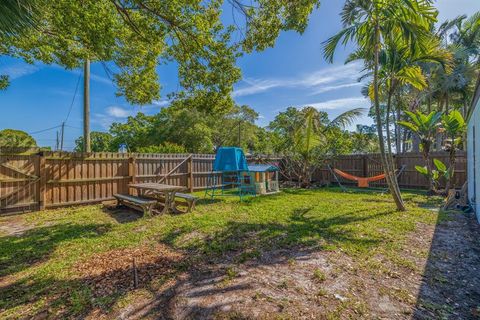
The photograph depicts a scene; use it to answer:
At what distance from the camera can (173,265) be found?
3.06 meters

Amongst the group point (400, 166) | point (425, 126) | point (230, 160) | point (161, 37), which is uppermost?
point (161, 37)

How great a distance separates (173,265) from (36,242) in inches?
109

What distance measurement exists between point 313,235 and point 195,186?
6.62 metres

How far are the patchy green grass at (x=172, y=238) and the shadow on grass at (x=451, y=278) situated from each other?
1.34ft

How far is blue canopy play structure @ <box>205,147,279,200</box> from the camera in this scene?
7488mm

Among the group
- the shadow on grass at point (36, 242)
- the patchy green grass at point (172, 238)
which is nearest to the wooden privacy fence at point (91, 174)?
the patchy green grass at point (172, 238)

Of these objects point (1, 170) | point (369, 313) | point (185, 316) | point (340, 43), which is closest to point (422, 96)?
point (340, 43)

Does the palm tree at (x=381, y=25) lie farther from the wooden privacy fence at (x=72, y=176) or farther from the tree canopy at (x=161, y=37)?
the wooden privacy fence at (x=72, y=176)

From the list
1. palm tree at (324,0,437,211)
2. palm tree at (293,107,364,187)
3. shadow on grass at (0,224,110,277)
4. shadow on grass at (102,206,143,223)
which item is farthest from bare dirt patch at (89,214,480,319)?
palm tree at (293,107,364,187)

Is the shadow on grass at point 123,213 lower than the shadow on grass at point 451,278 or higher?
higher

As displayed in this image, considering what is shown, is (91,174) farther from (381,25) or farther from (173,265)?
(381,25)

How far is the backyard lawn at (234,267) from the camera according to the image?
85.3 inches

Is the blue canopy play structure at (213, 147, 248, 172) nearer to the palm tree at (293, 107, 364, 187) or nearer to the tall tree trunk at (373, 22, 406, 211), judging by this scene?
the tall tree trunk at (373, 22, 406, 211)

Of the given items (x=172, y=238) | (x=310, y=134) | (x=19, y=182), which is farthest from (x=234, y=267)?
(x=310, y=134)
